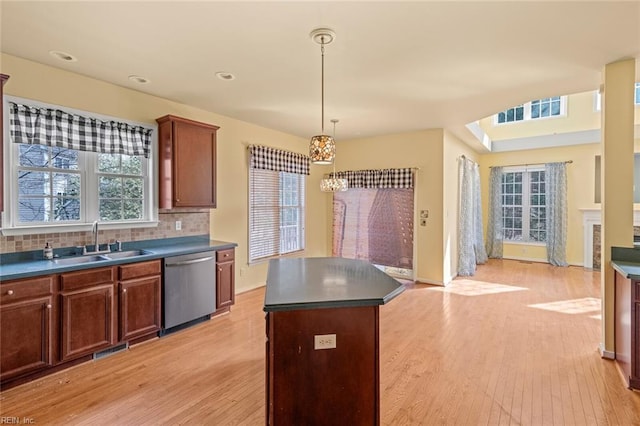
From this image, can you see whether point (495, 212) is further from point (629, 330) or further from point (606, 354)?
point (629, 330)

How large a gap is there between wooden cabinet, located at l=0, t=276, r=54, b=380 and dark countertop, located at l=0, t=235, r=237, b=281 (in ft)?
0.24

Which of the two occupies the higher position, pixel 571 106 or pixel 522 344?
pixel 571 106

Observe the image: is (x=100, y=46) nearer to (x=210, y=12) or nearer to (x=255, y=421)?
(x=210, y=12)

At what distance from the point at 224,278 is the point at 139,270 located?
102 centimetres

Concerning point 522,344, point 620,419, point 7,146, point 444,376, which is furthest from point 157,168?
point 620,419

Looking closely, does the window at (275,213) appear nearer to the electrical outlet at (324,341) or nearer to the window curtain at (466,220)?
the window curtain at (466,220)

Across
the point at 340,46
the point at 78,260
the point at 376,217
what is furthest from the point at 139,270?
the point at 376,217

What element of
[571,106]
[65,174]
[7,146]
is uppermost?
[571,106]

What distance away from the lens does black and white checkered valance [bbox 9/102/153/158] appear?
2.69 m

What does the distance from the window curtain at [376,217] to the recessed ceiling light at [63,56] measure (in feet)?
14.4

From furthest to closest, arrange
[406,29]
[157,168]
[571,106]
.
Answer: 1. [571,106]
2. [157,168]
3. [406,29]

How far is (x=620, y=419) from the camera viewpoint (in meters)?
2.01

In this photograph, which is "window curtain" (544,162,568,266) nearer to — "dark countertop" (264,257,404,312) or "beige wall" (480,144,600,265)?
"beige wall" (480,144,600,265)

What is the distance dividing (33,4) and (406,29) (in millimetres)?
2470
